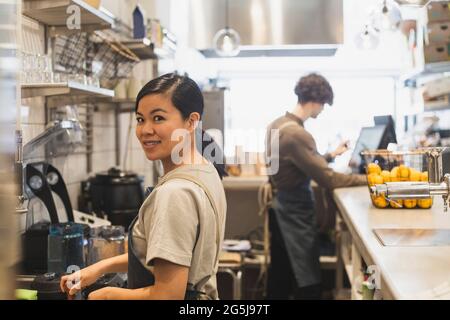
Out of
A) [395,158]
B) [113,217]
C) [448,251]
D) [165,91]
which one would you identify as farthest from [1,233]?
[395,158]

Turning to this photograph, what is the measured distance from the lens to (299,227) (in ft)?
9.05

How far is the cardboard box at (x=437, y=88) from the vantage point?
3016mm

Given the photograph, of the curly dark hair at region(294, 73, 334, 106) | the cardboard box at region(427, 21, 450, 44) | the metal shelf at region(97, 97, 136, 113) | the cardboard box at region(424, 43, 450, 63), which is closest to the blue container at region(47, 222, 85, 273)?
the metal shelf at region(97, 97, 136, 113)

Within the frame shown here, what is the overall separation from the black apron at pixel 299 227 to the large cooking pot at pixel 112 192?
1011mm

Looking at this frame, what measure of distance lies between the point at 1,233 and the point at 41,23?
1.48m

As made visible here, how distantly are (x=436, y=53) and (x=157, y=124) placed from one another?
2060mm

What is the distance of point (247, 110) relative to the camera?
1576mm

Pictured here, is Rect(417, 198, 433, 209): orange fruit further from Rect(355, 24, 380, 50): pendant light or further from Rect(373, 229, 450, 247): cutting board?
Rect(355, 24, 380, 50): pendant light

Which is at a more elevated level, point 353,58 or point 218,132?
point 353,58

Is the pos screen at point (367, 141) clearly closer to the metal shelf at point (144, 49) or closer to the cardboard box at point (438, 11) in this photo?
the cardboard box at point (438, 11)

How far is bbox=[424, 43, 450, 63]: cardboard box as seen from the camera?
2.44 m

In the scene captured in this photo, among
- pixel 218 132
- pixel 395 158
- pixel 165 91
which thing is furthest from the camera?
pixel 395 158

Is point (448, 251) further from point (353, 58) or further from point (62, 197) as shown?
point (353, 58)

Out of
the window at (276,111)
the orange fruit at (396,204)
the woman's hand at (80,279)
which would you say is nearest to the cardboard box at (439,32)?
the window at (276,111)
